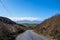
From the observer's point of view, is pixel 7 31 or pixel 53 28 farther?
pixel 53 28

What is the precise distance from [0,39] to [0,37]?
1.05 m

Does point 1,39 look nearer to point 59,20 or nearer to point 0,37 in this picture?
point 0,37

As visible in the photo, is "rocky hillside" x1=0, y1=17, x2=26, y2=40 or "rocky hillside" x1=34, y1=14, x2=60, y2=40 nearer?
"rocky hillside" x1=0, y1=17, x2=26, y2=40

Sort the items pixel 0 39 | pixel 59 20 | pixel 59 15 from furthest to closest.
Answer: pixel 59 15, pixel 59 20, pixel 0 39

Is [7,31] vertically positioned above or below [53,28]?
below

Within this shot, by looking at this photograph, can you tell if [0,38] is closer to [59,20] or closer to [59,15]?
[59,20]

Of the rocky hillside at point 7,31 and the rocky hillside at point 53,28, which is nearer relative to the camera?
the rocky hillside at point 7,31

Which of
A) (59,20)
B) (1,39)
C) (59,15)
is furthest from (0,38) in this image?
(59,15)

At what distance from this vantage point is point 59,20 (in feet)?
193

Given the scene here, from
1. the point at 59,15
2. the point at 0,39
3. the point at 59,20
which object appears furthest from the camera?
the point at 59,15

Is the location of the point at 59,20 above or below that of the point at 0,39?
above

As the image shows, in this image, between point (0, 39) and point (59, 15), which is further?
point (59, 15)

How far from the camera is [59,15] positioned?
66.1m

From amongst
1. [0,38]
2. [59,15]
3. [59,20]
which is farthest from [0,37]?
[59,15]
